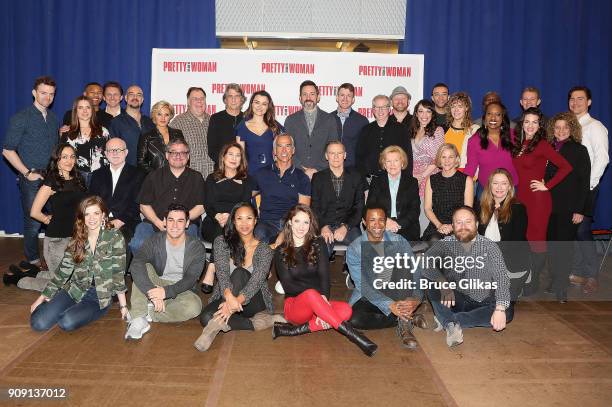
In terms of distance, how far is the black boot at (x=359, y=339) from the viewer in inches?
137

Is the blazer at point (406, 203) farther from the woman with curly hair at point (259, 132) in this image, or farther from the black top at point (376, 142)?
the woman with curly hair at point (259, 132)

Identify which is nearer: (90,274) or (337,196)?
(90,274)

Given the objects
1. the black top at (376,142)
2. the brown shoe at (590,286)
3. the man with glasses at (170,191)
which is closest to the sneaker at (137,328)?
the man with glasses at (170,191)

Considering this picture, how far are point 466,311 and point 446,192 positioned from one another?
3.94 ft

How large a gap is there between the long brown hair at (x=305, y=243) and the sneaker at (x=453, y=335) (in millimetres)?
1055

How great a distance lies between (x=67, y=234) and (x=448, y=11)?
547 cm

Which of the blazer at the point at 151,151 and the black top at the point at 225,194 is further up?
the blazer at the point at 151,151

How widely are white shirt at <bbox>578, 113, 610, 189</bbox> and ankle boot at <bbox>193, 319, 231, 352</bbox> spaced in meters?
4.04

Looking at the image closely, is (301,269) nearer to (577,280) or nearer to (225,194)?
(225,194)

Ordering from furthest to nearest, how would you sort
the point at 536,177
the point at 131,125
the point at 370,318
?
the point at 131,125 < the point at 536,177 < the point at 370,318

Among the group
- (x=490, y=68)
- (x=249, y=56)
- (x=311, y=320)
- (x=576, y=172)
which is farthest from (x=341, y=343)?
(x=490, y=68)

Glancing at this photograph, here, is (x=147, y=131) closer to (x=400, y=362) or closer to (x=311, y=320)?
(x=311, y=320)

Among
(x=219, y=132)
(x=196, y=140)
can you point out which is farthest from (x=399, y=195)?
(x=196, y=140)

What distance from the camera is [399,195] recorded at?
497cm
